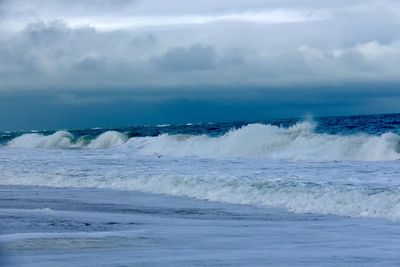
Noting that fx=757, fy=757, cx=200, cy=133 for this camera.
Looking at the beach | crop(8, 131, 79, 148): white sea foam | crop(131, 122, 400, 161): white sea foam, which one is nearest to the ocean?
the beach

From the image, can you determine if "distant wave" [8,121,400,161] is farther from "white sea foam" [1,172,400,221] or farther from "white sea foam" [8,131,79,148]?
"white sea foam" [8,131,79,148]

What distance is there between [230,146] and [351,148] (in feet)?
27.2

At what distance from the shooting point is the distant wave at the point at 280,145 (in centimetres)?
2883

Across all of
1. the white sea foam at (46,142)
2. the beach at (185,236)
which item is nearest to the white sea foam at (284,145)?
the beach at (185,236)

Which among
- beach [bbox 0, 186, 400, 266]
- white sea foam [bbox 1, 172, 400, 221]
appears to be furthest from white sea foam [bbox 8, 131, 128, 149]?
beach [bbox 0, 186, 400, 266]

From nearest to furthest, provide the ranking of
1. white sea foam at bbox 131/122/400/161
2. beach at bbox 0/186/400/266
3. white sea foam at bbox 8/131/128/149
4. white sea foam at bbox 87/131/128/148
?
beach at bbox 0/186/400/266 < white sea foam at bbox 131/122/400/161 < white sea foam at bbox 87/131/128/148 < white sea foam at bbox 8/131/128/149

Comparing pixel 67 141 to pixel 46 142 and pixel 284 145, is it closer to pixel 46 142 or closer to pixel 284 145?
pixel 46 142

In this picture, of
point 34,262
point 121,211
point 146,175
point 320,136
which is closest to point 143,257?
point 34,262

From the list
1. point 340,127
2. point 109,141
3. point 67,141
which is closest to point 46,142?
point 67,141

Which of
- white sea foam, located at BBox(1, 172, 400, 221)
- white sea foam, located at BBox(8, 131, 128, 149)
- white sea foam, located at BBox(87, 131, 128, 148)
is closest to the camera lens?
white sea foam, located at BBox(1, 172, 400, 221)

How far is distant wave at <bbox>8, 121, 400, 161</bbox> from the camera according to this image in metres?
28.8

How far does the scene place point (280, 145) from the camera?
35094mm

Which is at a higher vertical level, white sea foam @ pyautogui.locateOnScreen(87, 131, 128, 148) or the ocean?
white sea foam @ pyautogui.locateOnScreen(87, 131, 128, 148)

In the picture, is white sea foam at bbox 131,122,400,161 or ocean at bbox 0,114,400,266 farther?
white sea foam at bbox 131,122,400,161
